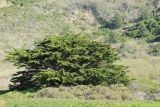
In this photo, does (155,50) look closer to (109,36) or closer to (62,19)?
(109,36)

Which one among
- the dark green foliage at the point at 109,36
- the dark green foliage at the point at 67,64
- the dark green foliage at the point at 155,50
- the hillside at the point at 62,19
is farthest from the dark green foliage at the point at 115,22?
the dark green foliage at the point at 67,64

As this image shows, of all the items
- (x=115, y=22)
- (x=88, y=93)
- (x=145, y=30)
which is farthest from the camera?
(x=115, y=22)

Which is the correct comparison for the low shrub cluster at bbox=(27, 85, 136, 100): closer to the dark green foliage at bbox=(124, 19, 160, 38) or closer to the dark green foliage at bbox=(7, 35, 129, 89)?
the dark green foliage at bbox=(7, 35, 129, 89)

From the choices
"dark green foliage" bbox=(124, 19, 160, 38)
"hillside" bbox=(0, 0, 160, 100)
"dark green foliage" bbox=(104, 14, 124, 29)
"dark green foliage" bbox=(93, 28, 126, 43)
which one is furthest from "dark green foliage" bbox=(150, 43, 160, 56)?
"dark green foliage" bbox=(104, 14, 124, 29)

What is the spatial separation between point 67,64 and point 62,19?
58.2m

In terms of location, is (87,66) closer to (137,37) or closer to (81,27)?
(137,37)

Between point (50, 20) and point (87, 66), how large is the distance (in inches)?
2135

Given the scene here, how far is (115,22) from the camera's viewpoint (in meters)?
92.0

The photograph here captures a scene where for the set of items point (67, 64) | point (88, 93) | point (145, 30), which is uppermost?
point (67, 64)

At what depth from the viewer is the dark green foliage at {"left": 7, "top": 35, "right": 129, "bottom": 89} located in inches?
1341

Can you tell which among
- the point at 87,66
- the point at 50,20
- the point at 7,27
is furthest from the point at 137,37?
the point at 87,66

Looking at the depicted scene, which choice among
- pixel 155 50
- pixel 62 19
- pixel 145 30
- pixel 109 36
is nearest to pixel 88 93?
pixel 155 50

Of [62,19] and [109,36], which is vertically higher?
[62,19]

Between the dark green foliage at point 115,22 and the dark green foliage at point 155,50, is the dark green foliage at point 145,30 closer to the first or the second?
the dark green foliage at point 115,22
